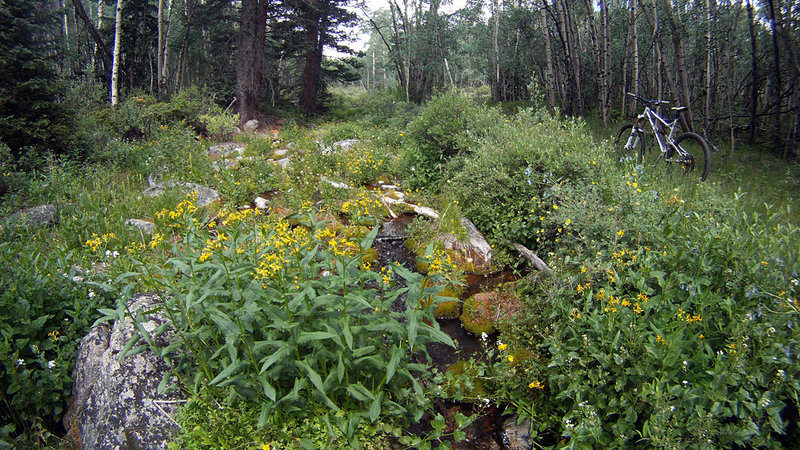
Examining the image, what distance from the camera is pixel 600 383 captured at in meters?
2.60

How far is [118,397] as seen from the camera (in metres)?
2.56

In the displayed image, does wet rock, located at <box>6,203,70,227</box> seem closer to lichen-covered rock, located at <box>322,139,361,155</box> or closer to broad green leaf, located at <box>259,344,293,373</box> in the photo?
lichen-covered rock, located at <box>322,139,361,155</box>

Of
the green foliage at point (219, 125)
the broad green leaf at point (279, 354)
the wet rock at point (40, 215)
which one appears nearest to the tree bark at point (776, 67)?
the broad green leaf at point (279, 354)

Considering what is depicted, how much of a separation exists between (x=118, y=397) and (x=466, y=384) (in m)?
2.38

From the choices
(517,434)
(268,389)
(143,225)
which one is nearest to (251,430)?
(268,389)

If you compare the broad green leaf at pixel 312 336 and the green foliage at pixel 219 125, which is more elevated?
the green foliage at pixel 219 125

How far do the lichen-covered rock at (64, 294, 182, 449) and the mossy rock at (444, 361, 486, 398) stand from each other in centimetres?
195

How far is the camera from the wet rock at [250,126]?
12.0 m

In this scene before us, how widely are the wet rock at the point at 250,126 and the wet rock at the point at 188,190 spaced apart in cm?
604

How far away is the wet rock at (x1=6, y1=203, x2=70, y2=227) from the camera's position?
15.8ft

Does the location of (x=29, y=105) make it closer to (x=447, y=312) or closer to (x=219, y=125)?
(x=219, y=125)

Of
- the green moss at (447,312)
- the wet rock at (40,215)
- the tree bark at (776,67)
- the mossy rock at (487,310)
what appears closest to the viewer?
the mossy rock at (487,310)

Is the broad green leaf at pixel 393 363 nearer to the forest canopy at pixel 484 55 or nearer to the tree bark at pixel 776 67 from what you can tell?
the forest canopy at pixel 484 55

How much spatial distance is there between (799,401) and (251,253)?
136 inches
